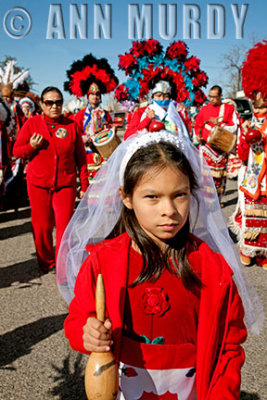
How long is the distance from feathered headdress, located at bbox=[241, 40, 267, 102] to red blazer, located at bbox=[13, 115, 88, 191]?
196 centimetres

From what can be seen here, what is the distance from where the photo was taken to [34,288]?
397cm

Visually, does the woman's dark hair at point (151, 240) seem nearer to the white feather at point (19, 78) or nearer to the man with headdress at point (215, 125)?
the man with headdress at point (215, 125)

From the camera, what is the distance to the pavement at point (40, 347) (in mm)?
2391

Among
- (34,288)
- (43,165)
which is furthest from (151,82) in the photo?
(34,288)

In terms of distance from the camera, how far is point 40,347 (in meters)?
2.86

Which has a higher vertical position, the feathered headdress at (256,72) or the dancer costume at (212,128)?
the feathered headdress at (256,72)

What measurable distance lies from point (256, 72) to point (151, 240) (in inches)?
127

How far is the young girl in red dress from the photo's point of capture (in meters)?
1.32

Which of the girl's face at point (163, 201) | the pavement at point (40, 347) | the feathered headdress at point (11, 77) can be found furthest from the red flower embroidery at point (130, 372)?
the feathered headdress at point (11, 77)

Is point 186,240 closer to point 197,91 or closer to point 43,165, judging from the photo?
point 43,165

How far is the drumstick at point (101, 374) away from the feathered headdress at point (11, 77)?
901cm

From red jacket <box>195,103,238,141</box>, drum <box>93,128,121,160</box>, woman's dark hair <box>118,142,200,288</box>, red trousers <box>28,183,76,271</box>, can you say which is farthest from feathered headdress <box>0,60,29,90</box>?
woman's dark hair <box>118,142,200,288</box>

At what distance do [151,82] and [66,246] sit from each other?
3.82 meters

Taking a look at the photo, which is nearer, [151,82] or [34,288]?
[34,288]
